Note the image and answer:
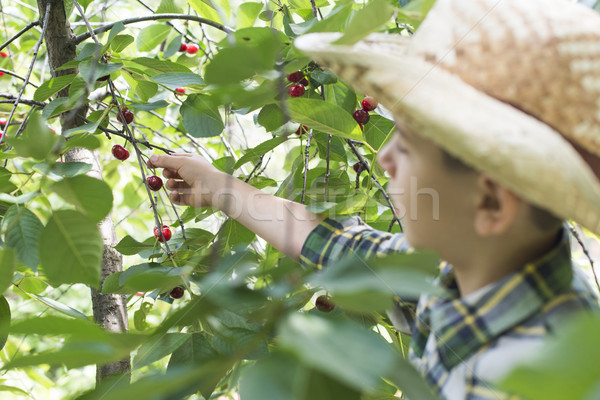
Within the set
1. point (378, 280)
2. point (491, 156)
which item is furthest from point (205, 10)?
point (378, 280)

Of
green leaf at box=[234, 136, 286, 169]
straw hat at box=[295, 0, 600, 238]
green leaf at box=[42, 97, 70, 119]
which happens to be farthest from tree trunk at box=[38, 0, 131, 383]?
straw hat at box=[295, 0, 600, 238]

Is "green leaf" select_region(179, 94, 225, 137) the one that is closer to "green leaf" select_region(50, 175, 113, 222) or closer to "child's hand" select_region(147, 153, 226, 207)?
"child's hand" select_region(147, 153, 226, 207)

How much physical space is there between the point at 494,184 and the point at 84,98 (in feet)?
1.84

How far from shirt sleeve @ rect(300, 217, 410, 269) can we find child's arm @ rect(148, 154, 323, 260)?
3cm

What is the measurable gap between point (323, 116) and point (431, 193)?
10.6 inches

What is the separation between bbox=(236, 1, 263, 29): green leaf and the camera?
3.35 ft

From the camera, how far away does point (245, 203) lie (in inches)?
34.4

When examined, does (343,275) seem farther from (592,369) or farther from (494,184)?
(494,184)

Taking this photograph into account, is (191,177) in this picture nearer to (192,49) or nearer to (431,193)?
(431,193)

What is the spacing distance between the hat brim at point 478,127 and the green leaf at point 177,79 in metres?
0.37

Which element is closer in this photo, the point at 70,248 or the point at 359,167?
the point at 70,248

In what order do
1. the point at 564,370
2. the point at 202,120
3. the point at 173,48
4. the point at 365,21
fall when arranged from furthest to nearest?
the point at 173,48, the point at 202,120, the point at 365,21, the point at 564,370

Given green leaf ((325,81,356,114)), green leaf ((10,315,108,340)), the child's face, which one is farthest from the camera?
green leaf ((325,81,356,114))

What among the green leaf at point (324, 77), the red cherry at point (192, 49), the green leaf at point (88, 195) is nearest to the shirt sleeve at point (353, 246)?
the green leaf at point (324, 77)
